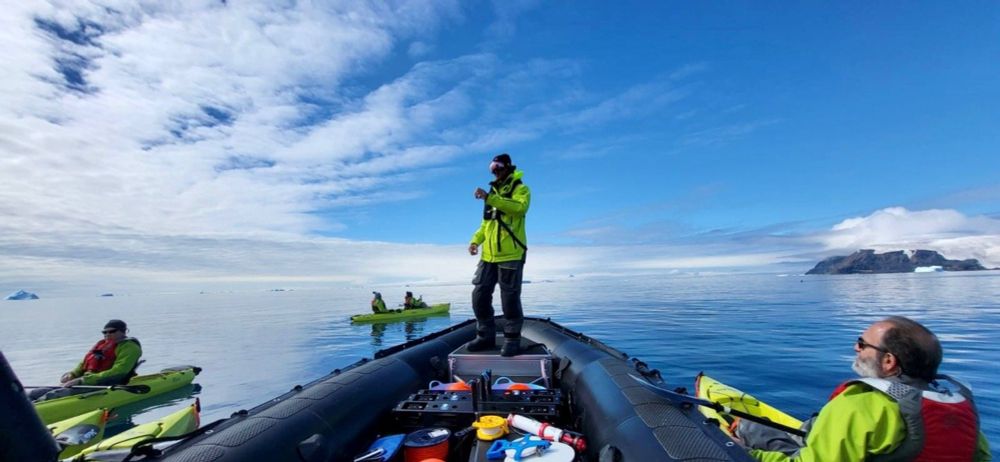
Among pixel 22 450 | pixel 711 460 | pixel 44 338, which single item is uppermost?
pixel 22 450

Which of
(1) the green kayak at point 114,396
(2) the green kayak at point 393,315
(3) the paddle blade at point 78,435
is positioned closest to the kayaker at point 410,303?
(2) the green kayak at point 393,315

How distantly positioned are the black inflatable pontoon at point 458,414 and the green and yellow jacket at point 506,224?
4.26ft

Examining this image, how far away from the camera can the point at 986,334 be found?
43.8ft

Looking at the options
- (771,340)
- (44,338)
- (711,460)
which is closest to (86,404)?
(711,460)

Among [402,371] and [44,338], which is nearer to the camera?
[402,371]

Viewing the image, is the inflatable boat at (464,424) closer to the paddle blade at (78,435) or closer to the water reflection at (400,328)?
the paddle blade at (78,435)

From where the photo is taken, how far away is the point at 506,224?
5016mm

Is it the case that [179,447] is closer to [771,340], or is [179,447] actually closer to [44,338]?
[771,340]

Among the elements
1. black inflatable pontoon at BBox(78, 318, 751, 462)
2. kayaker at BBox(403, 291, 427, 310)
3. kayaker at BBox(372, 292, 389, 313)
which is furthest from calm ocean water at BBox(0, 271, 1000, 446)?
black inflatable pontoon at BBox(78, 318, 751, 462)

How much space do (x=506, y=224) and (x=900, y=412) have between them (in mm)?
3666

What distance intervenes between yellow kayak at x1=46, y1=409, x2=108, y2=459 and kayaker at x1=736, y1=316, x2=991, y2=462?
25.4 feet

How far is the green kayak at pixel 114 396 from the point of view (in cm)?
728

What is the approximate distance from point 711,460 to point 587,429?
1335mm

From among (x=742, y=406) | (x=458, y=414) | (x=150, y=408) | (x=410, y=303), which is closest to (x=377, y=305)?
(x=410, y=303)
